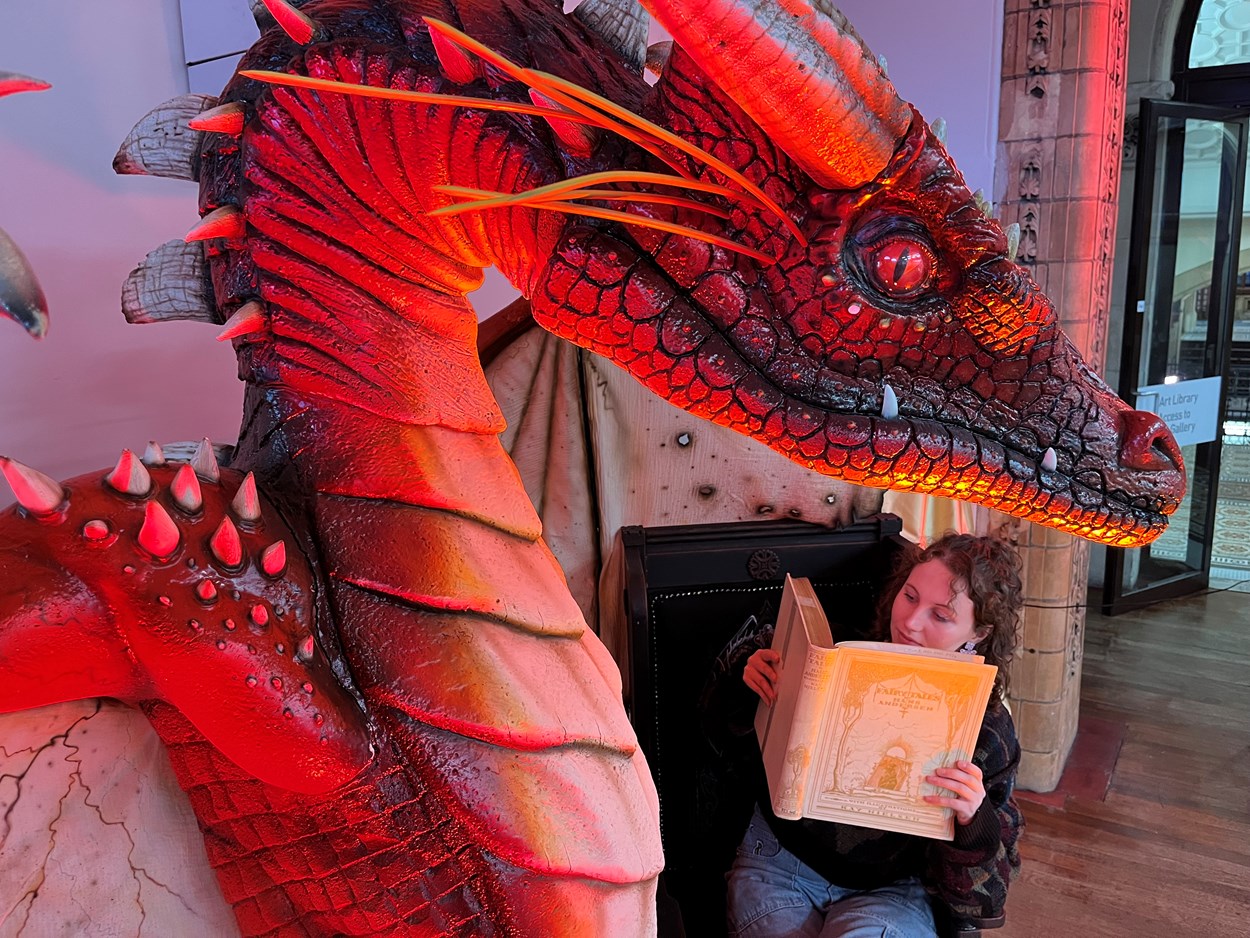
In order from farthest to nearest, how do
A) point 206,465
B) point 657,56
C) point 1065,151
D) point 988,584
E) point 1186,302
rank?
1. point 1186,302
2. point 1065,151
3. point 988,584
4. point 657,56
5. point 206,465

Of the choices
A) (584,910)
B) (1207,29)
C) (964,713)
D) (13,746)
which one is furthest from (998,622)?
(1207,29)

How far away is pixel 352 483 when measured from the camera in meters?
0.48

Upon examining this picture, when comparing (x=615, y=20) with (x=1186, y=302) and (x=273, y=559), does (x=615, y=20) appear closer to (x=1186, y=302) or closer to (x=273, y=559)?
(x=273, y=559)

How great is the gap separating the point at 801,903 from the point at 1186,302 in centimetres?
418

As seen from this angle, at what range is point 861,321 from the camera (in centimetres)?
50

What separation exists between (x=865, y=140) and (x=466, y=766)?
0.41m

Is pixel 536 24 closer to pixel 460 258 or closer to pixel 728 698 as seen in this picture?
pixel 460 258

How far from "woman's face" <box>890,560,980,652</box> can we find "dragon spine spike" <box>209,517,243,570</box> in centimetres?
124

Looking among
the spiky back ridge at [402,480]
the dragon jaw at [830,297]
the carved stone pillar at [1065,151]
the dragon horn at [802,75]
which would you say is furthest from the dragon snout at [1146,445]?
the carved stone pillar at [1065,151]

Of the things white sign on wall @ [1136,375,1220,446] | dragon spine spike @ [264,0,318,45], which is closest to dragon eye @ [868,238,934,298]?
dragon spine spike @ [264,0,318,45]

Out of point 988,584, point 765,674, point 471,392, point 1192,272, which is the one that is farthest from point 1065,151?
point 1192,272

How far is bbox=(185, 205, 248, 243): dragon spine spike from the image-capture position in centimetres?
47

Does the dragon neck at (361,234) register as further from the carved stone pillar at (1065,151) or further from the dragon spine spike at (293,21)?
the carved stone pillar at (1065,151)

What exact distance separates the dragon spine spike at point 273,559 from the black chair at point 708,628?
1.37m
